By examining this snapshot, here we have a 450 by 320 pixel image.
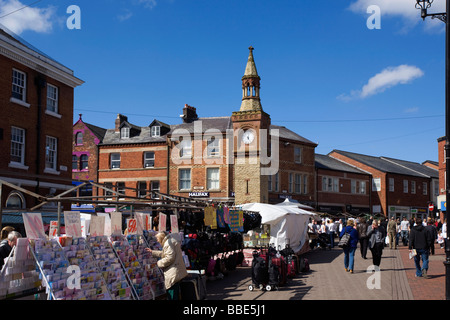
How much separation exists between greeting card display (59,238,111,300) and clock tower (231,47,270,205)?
1198 inches

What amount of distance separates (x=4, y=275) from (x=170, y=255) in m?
3.11

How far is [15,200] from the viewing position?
69.7 feet

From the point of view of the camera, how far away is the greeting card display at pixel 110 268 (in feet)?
28.2

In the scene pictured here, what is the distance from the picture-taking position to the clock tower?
1533 inches

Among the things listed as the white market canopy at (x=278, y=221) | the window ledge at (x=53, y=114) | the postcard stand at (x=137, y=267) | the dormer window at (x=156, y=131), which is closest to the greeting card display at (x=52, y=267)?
the postcard stand at (x=137, y=267)

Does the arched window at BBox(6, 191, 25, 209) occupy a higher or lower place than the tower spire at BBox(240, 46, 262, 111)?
lower

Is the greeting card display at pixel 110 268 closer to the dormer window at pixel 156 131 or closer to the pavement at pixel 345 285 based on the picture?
the pavement at pixel 345 285

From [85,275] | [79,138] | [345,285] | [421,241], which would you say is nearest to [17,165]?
[85,275]

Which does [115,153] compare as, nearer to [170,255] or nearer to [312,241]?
[312,241]

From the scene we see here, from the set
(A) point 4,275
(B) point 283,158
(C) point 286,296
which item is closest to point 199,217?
(C) point 286,296

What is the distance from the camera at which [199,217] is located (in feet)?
47.7

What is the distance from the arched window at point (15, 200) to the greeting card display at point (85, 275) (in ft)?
46.8

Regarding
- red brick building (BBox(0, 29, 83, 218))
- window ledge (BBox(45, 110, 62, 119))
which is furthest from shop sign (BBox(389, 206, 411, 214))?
window ledge (BBox(45, 110, 62, 119))

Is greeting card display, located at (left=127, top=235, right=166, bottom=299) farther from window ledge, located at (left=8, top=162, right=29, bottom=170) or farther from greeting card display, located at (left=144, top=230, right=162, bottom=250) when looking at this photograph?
Result: window ledge, located at (left=8, top=162, right=29, bottom=170)
